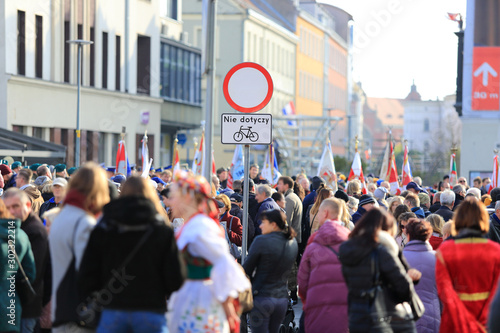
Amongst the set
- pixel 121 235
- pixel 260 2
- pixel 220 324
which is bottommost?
pixel 220 324

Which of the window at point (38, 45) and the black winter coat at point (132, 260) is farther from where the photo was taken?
the window at point (38, 45)

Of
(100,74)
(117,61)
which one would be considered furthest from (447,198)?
(117,61)

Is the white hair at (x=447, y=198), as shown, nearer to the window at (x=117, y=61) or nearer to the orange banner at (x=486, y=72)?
Answer: the orange banner at (x=486, y=72)

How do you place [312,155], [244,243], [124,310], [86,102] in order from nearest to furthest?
[124,310] → [244,243] → [86,102] → [312,155]

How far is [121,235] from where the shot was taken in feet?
20.7

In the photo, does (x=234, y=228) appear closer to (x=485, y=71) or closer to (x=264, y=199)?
(x=264, y=199)

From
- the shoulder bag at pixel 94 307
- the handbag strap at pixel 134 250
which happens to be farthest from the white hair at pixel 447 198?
the handbag strap at pixel 134 250

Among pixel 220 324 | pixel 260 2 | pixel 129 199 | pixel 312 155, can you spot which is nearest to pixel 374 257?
pixel 220 324

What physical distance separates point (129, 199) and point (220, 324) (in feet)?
3.48

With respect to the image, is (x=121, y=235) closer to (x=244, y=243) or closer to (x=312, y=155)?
(x=244, y=243)

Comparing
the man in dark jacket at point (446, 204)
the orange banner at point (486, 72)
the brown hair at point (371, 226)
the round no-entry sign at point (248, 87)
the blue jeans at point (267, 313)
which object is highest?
the orange banner at point (486, 72)

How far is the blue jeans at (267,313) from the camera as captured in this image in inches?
372

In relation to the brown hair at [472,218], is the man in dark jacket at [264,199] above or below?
below

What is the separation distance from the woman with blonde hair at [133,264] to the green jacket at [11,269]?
167 centimetres
